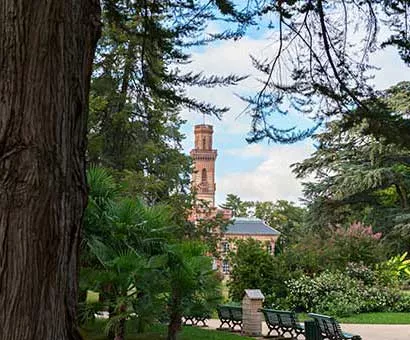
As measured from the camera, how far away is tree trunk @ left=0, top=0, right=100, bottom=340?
2303mm

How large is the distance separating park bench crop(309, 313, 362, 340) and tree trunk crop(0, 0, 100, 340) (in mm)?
8662

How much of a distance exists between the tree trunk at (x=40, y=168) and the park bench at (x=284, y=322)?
416 inches

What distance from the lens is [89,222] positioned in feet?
29.0

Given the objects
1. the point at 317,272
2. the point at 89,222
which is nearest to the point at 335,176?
the point at 317,272

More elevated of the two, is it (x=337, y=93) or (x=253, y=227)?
(x=253, y=227)

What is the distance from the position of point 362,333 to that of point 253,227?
85.2 feet

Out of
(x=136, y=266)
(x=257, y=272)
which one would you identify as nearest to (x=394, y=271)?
(x=257, y=272)

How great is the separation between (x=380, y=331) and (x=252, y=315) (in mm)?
3099

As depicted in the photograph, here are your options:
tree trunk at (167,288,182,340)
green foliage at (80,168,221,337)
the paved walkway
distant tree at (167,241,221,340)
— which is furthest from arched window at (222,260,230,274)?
distant tree at (167,241,221,340)

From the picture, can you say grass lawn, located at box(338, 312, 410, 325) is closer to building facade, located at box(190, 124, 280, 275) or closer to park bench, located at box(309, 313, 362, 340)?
building facade, located at box(190, 124, 280, 275)

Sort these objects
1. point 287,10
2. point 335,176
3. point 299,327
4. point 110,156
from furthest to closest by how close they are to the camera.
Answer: point 335,176
point 110,156
point 299,327
point 287,10

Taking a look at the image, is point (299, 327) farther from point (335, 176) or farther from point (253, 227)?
point (253, 227)

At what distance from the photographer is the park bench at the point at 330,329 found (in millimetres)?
10523

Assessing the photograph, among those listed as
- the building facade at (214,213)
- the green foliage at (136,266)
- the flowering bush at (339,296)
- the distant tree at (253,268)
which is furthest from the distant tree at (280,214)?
the green foliage at (136,266)
